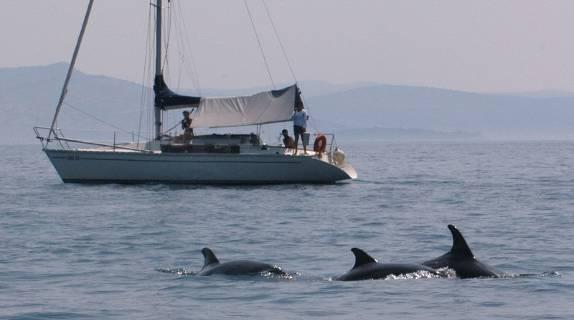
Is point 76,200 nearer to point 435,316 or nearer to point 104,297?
point 104,297

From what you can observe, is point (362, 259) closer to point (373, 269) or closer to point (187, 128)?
point (373, 269)

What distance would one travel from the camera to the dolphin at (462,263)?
18.2 metres

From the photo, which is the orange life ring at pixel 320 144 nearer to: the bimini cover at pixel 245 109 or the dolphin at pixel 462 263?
the bimini cover at pixel 245 109

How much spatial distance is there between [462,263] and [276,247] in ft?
21.2

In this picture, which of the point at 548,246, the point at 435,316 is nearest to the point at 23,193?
the point at 548,246

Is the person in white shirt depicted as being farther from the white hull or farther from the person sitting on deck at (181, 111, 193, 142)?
the person sitting on deck at (181, 111, 193, 142)

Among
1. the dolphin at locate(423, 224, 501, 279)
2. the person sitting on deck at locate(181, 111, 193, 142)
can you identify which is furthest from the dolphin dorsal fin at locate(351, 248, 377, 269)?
the person sitting on deck at locate(181, 111, 193, 142)

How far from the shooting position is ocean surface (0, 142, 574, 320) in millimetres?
16766

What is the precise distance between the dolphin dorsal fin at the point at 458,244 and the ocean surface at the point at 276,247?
1.57 feet

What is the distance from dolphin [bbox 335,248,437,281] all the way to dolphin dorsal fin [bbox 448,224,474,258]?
17.2 inches

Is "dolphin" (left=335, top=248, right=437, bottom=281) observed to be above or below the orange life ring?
below

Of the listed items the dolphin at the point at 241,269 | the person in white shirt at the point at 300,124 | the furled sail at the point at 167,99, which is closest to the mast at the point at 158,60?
the furled sail at the point at 167,99

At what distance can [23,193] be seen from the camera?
140ft

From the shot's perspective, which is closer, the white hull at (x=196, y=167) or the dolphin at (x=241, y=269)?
the dolphin at (x=241, y=269)
